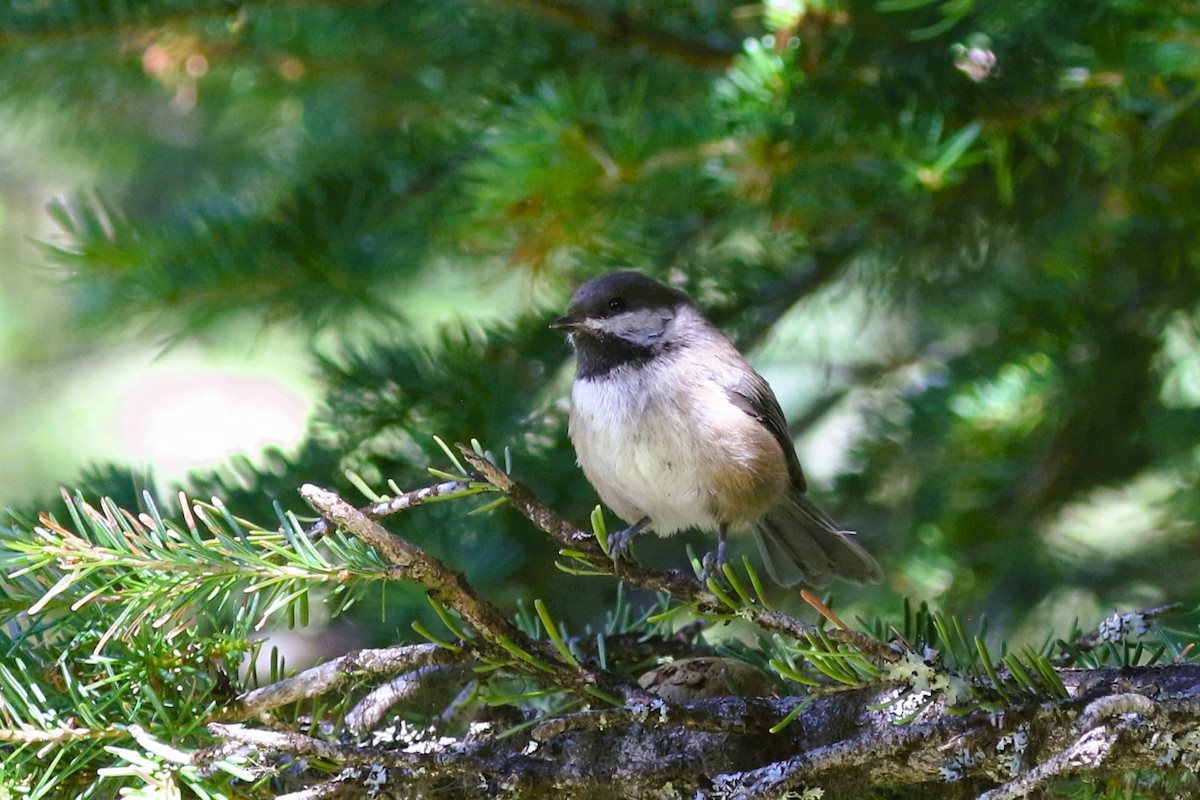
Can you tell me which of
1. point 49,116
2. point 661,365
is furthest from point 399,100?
point 661,365

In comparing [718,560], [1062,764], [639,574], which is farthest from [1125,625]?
[718,560]

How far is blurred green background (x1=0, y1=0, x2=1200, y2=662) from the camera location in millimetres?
2463

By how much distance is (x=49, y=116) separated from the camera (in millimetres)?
3557

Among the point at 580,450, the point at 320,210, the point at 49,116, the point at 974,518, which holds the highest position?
the point at 49,116

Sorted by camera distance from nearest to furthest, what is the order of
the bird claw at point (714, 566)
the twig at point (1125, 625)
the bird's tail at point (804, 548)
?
the twig at point (1125, 625) → the bird claw at point (714, 566) → the bird's tail at point (804, 548)

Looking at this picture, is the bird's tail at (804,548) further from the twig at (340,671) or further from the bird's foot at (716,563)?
the twig at (340,671)

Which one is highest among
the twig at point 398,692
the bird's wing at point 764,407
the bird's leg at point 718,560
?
the twig at point 398,692

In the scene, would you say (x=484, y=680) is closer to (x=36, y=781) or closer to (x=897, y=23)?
(x=36, y=781)

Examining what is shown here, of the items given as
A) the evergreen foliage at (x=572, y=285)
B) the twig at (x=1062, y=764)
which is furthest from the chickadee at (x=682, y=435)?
the twig at (x=1062, y=764)

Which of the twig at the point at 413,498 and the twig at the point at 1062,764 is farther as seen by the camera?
the twig at the point at 413,498

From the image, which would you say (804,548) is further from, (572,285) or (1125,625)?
(1125,625)

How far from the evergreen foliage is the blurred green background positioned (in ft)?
0.04

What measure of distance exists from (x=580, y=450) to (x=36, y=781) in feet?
4.19

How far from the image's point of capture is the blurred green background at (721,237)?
246 centimetres
